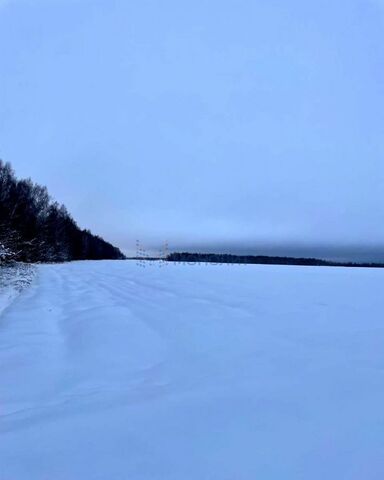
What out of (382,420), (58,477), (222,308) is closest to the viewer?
(58,477)

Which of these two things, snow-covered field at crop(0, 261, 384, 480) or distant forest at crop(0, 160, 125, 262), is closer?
snow-covered field at crop(0, 261, 384, 480)

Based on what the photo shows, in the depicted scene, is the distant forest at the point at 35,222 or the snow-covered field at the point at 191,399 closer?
the snow-covered field at the point at 191,399

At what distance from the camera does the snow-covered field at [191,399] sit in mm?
2051

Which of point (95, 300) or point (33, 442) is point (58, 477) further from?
point (95, 300)

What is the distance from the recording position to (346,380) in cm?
328

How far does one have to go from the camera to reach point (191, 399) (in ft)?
9.53

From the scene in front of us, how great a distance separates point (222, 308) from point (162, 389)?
4156 mm

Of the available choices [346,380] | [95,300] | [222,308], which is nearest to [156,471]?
[346,380]

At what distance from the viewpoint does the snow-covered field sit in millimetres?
2051

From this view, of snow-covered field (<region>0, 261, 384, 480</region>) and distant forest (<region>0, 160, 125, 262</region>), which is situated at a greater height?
distant forest (<region>0, 160, 125, 262</region>)

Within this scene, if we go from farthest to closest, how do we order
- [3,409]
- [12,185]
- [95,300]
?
[12,185] → [95,300] → [3,409]

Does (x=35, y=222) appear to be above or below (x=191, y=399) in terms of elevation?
above

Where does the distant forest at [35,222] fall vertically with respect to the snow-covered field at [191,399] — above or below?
above

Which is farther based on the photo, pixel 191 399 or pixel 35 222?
pixel 35 222
